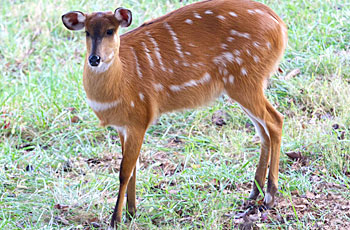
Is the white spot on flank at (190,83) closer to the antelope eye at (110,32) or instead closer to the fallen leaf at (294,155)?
the antelope eye at (110,32)

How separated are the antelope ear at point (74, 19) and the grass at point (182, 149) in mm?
1437

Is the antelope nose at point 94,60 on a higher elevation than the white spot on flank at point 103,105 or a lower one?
higher

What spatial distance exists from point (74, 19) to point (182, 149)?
2.00 meters

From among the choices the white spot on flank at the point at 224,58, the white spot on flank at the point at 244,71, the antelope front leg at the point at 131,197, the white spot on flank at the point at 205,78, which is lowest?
the antelope front leg at the point at 131,197

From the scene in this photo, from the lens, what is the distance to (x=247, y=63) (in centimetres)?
421

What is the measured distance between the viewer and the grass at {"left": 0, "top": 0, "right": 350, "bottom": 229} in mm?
4336

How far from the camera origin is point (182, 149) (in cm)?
539

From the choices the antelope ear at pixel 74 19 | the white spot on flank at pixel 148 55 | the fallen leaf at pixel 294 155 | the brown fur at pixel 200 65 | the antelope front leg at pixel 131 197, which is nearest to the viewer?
the antelope ear at pixel 74 19

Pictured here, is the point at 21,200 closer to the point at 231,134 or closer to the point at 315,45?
the point at 231,134

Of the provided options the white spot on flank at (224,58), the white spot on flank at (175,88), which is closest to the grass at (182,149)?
the white spot on flank at (175,88)

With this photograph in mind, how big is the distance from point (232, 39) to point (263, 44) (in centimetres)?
24

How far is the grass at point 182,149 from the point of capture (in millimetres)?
4336

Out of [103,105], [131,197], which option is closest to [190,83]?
[103,105]

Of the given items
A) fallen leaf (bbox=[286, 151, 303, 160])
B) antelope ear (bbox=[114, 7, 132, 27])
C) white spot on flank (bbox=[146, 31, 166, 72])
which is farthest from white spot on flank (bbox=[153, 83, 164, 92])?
fallen leaf (bbox=[286, 151, 303, 160])
